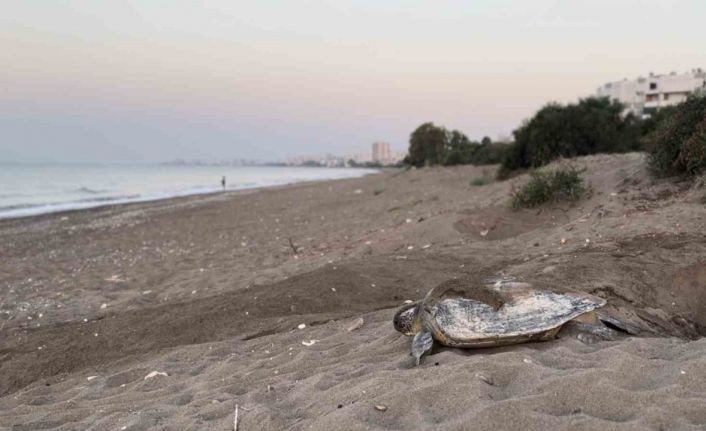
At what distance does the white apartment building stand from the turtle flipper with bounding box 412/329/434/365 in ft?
230

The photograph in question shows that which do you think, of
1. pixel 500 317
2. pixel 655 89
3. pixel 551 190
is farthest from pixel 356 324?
pixel 655 89

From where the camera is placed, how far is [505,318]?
13.4ft

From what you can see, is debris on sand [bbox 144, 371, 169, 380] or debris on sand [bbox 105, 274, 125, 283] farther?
debris on sand [bbox 105, 274, 125, 283]

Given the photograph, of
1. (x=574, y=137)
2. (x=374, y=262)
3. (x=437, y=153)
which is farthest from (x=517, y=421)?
(x=437, y=153)

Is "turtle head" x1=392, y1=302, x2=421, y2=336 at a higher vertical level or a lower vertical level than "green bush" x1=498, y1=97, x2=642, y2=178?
lower

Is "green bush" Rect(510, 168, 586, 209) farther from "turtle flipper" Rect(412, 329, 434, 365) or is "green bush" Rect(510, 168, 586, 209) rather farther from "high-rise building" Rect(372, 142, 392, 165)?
"high-rise building" Rect(372, 142, 392, 165)

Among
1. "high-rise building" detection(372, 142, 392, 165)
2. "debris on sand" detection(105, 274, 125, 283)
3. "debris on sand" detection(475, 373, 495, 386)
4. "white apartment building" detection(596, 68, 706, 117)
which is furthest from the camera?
"high-rise building" detection(372, 142, 392, 165)

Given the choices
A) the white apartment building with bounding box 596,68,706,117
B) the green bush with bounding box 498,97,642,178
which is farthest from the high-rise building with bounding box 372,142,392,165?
the green bush with bounding box 498,97,642,178

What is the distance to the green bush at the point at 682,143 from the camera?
9.78 metres

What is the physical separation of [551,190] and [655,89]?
73172 mm

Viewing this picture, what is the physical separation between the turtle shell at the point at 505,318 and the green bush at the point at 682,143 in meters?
7.21

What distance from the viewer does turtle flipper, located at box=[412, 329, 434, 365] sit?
4039 mm

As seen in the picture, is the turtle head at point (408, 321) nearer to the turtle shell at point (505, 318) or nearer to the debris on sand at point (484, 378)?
the turtle shell at point (505, 318)

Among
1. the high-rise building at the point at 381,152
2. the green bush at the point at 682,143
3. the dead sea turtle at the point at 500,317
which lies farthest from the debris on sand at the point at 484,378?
the high-rise building at the point at 381,152
